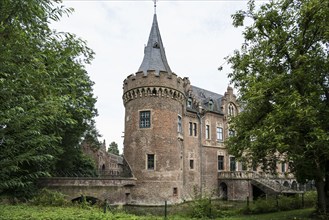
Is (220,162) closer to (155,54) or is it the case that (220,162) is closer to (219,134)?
(219,134)

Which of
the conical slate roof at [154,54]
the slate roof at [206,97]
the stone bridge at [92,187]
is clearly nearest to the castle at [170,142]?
the conical slate roof at [154,54]

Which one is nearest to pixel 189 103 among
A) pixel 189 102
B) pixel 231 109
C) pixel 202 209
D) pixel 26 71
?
pixel 189 102

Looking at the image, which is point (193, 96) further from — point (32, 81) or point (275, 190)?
point (32, 81)

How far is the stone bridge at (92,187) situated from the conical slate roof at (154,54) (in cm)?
1023

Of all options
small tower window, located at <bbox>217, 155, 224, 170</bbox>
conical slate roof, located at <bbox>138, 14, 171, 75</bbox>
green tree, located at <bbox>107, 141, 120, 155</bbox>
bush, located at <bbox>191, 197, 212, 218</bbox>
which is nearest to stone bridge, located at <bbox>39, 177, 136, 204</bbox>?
bush, located at <bbox>191, 197, 212, 218</bbox>

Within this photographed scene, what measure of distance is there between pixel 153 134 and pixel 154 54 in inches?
332

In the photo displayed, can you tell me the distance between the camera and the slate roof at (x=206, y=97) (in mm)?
32284

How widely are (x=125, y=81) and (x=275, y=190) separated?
707 inches

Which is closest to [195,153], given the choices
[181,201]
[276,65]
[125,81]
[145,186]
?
[181,201]

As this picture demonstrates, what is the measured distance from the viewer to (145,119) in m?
24.3

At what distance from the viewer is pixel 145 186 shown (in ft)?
75.2

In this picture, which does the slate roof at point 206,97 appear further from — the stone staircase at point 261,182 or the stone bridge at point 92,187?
the stone bridge at point 92,187

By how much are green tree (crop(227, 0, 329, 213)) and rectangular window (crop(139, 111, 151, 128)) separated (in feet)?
36.5

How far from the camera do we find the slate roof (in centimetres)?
3228
